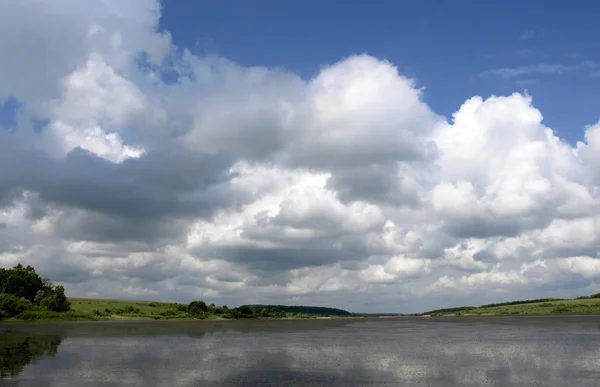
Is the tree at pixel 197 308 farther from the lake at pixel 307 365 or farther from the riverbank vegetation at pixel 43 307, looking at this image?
the lake at pixel 307 365

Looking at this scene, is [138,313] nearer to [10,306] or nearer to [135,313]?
[135,313]

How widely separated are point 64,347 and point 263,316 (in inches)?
5365

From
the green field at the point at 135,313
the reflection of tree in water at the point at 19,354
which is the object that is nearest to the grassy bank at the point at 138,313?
the green field at the point at 135,313

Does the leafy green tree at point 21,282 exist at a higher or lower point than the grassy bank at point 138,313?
higher

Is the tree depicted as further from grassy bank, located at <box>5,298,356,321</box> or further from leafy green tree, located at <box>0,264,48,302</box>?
leafy green tree, located at <box>0,264,48,302</box>

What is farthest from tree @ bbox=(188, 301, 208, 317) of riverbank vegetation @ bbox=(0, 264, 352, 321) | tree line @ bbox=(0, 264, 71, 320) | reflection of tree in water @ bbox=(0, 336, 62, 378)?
reflection of tree in water @ bbox=(0, 336, 62, 378)

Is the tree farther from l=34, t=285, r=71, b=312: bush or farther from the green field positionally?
l=34, t=285, r=71, b=312: bush

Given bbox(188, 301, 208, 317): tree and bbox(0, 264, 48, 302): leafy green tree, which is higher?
bbox(0, 264, 48, 302): leafy green tree

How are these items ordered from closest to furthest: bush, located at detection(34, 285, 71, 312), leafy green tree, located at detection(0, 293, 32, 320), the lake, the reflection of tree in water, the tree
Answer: the lake → the reflection of tree in water → leafy green tree, located at detection(0, 293, 32, 320) → bush, located at detection(34, 285, 71, 312) → the tree

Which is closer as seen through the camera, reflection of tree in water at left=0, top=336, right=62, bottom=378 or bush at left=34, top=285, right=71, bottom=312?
reflection of tree in water at left=0, top=336, right=62, bottom=378

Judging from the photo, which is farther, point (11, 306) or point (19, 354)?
point (11, 306)

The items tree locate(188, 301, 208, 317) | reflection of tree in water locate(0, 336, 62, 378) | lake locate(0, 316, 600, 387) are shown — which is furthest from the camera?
tree locate(188, 301, 208, 317)

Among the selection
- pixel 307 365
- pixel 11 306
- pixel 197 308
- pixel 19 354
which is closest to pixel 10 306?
pixel 11 306

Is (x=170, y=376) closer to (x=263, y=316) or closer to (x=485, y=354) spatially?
(x=485, y=354)
